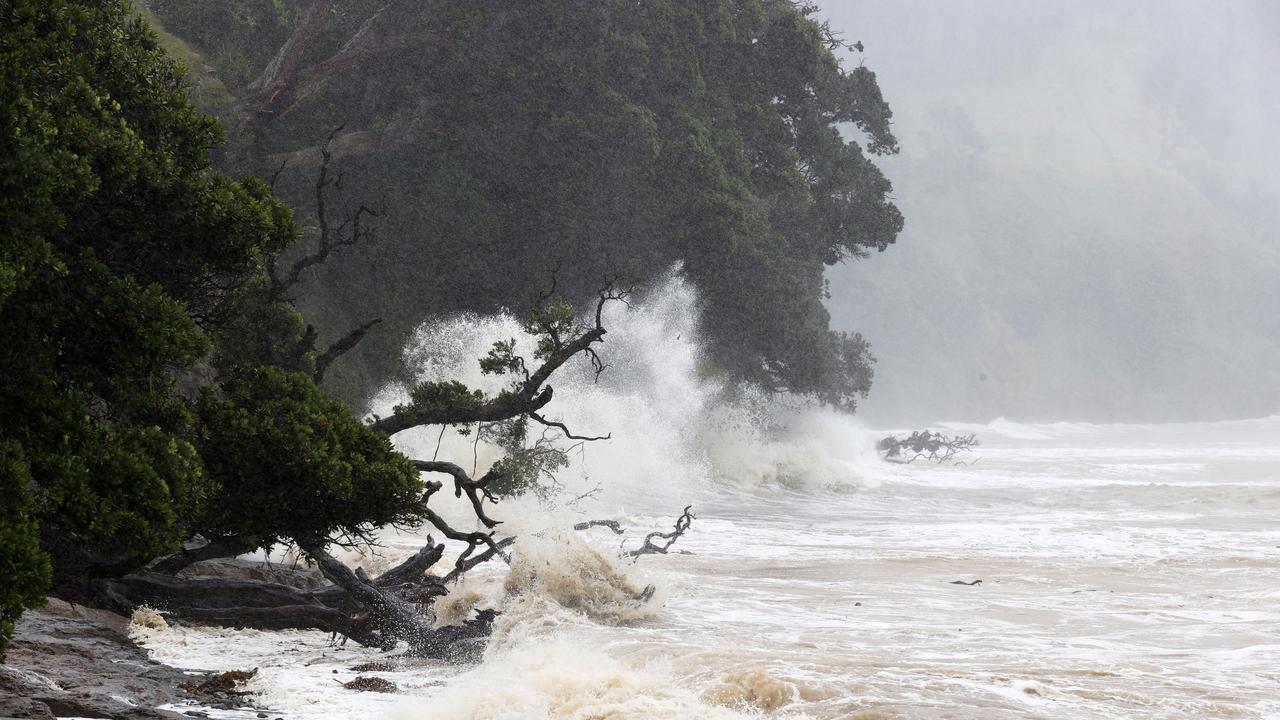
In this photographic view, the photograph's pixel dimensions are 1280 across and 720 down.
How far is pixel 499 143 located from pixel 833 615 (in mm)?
18495

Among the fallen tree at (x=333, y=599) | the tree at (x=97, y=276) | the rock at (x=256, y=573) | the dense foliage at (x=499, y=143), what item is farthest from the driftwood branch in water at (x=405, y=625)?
the dense foliage at (x=499, y=143)

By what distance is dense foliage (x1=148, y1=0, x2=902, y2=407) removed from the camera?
25.7m

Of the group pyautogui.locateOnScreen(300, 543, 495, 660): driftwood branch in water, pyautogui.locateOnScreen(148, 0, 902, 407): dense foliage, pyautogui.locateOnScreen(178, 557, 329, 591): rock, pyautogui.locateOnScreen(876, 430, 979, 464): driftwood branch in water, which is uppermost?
pyautogui.locateOnScreen(148, 0, 902, 407): dense foliage

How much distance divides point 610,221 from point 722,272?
10.7ft

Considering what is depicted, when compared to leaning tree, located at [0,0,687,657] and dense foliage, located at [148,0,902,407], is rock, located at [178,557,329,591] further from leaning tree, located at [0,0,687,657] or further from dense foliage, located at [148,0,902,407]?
dense foliage, located at [148,0,902,407]

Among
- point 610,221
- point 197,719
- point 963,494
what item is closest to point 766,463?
point 963,494

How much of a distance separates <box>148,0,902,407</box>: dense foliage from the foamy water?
2.10 metres

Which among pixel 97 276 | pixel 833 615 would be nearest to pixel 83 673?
pixel 97 276

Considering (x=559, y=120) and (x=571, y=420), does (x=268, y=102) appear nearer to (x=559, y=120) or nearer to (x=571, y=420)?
(x=559, y=120)

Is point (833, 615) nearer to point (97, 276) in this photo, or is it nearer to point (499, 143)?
point (97, 276)

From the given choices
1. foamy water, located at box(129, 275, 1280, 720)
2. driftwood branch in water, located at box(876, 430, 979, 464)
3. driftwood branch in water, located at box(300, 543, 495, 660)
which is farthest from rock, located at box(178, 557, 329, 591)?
driftwood branch in water, located at box(876, 430, 979, 464)

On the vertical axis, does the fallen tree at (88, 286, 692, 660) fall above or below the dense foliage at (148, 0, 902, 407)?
below

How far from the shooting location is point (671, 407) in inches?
1281

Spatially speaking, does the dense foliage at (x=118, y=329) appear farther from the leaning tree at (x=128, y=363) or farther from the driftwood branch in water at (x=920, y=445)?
the driftwood branch in water at (x=920, y=445)
